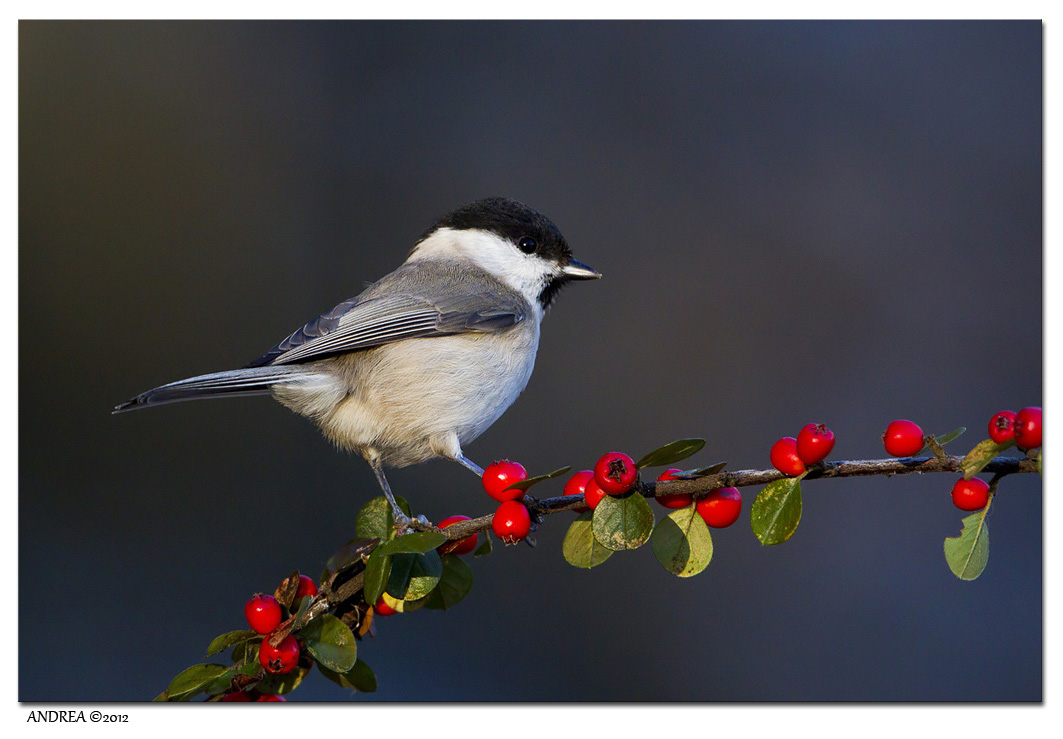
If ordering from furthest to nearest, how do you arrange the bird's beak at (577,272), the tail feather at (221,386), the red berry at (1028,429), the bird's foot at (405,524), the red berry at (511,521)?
the bird's beak at (577,272) < the tail feather at (221,386) < the bird's foot at (405,524) < the red berry at (511,521) < the red berry at (1028,429)

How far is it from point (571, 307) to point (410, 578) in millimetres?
1994

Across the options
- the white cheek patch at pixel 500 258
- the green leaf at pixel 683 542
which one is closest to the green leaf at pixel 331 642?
the green leaf at pixel 683 542

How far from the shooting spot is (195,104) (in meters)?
2.84

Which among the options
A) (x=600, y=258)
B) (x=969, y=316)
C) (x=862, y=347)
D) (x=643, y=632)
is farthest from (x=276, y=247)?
(x=969, y=316)

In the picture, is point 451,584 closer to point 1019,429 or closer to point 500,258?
point 1019,429

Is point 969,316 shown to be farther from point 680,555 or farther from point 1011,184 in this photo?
point 680,555

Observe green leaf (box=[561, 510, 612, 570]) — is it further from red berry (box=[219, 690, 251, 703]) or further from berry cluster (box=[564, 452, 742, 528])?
red berry (box=[219, 690, 251, 703])

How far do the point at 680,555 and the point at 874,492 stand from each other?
6.21 ft

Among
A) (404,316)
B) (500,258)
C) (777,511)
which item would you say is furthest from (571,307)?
(777,511)

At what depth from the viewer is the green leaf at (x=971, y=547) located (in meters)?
0.70

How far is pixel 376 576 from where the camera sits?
79 cm

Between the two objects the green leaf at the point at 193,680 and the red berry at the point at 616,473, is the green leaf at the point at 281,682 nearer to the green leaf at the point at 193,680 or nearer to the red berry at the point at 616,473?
the green leaf at the point at 193,680

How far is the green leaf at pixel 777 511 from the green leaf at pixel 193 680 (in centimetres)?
56

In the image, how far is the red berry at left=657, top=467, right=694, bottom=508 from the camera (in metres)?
0.79
